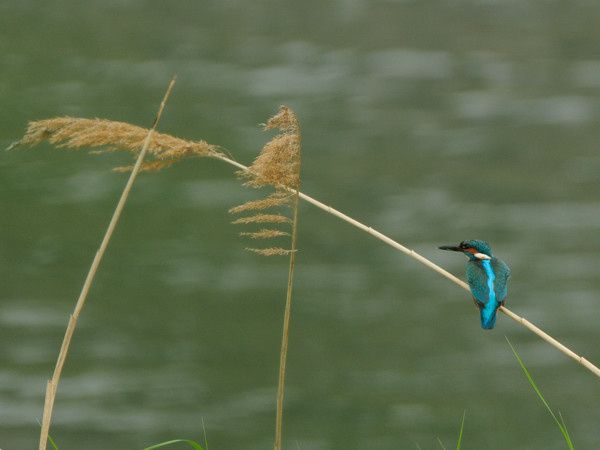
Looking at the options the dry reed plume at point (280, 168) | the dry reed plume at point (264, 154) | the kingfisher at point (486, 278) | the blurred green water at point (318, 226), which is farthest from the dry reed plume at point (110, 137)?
the blurred green water at point (318, 226)

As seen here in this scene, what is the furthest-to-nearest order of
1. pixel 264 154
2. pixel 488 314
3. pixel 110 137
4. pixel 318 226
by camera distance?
1. pixel 318 226
2. pixel 488 314
3. pixel 264 154
4. pixel 110 137

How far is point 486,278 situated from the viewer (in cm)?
302

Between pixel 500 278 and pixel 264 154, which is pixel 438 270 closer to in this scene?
pixel 264 154

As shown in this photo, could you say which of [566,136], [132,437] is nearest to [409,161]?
[566,136]

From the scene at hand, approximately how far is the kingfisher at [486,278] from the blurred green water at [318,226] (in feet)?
12.1

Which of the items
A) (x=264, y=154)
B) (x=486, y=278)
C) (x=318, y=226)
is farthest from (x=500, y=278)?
(x=318, y=226)

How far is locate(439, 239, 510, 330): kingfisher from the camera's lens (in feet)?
9.80

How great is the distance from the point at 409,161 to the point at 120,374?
3.24 meters

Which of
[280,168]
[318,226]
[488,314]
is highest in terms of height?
[318,226]

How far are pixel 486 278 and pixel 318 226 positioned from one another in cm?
580

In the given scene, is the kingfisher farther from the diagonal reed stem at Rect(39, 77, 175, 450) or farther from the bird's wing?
the diagonal reed stem at Rect(39, 77, 175, 450)

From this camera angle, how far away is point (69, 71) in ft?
36.6

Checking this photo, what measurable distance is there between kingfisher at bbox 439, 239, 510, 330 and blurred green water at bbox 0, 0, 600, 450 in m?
3.69

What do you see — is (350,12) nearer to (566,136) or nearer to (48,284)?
(566,136)
